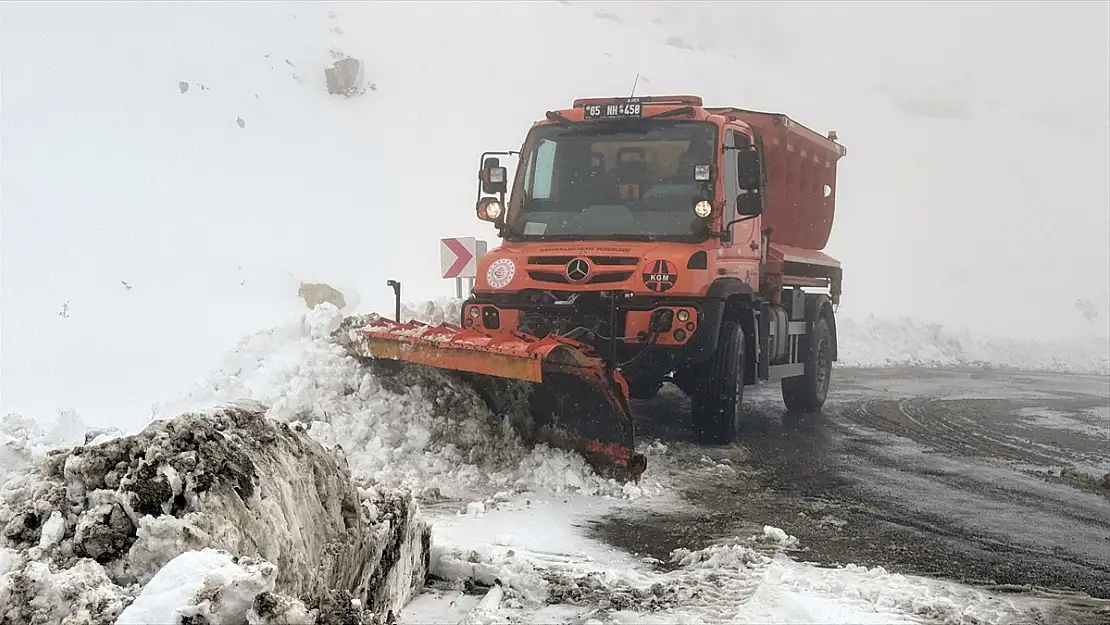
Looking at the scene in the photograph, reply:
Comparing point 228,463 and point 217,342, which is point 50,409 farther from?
point 228,463

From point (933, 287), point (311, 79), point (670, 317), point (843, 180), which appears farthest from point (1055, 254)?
point (670, 317)

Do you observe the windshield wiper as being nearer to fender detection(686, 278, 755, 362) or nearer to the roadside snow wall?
fender detection(686, 278, 755, 362)

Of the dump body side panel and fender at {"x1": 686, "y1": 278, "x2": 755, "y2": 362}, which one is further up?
the dump body side panel

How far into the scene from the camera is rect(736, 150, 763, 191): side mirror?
23.4 ft

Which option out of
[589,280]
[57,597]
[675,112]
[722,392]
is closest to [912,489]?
[722,392]

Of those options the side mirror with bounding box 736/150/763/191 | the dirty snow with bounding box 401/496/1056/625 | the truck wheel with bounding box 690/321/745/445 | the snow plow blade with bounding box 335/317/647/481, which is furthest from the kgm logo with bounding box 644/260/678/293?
the dirty snow with bounding box 401/496/1056/625

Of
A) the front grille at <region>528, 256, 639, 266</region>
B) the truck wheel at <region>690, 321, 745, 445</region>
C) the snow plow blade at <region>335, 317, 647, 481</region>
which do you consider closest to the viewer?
the snow plow blade at <region>335, 317, 647, 481</region>

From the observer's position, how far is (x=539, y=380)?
18.3ft

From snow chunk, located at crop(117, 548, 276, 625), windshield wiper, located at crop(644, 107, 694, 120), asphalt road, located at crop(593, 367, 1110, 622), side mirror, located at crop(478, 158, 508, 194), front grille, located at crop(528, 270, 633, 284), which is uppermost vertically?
windshield wiper, located at crop(644, 107, 694, 120)

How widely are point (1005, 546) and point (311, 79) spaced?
32763 mm

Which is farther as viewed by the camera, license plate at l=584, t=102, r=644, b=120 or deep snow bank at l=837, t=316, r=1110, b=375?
deep snow bank at l=837, t=316, r=1110, b=375

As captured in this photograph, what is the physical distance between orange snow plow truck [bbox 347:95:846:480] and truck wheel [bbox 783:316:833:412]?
1.43 meters

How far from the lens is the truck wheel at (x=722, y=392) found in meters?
6.97

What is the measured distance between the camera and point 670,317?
6602 millimetres
